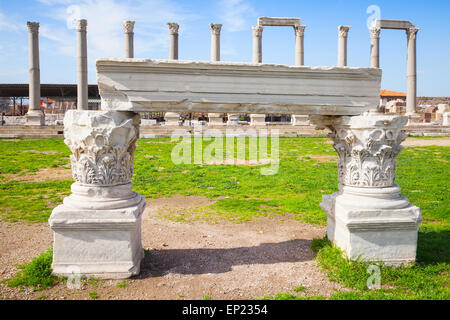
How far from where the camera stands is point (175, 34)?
24.4m

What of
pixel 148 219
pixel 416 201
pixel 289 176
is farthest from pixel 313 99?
pixel 289 176

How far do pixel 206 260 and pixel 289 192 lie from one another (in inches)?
157

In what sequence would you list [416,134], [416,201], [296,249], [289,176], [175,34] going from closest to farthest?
[296,249]
[416,201]
[289,176]
[416,134]
[175,34]

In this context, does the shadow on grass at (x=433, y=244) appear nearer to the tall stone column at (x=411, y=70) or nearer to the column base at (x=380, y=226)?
the column base at (x=380, y=226)

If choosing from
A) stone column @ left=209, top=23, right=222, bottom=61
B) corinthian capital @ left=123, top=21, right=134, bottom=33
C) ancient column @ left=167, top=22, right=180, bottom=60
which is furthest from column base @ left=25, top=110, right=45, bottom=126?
stone column @ left=209, top=23, right=222, bottom=61

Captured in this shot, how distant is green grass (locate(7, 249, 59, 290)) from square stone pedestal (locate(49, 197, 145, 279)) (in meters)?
0.11

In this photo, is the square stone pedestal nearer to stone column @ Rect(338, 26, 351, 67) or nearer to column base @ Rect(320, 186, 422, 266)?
column base @ Rect(320, 186, 422, 266)

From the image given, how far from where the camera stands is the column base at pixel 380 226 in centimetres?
395

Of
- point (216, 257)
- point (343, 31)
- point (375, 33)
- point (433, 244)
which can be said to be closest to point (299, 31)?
point (343, 31)

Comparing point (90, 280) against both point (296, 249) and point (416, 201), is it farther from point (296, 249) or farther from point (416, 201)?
point (416, 201)

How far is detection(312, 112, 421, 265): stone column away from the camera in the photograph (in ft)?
13.0

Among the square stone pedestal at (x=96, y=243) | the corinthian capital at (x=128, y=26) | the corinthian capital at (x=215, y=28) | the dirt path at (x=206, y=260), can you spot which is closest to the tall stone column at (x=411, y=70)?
the corinthian capital at (x=215, y=28)

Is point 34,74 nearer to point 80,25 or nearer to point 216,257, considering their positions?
point 80,25
